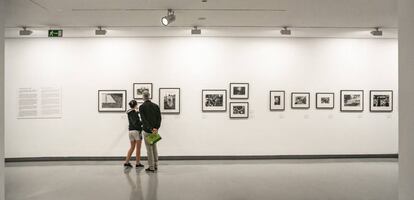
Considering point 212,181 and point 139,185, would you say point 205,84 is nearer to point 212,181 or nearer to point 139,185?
point 212,181

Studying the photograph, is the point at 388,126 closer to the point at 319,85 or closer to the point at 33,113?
the point at 319,85

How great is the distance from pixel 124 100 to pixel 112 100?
0.34 metres

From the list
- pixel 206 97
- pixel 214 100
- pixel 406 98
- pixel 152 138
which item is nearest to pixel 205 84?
pixel 206 97

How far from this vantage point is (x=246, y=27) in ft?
29.8

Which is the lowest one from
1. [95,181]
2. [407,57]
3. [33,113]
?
[95,181]

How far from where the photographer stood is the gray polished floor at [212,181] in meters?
6.43

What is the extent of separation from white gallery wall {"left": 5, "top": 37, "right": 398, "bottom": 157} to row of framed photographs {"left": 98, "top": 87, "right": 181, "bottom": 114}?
154 mm

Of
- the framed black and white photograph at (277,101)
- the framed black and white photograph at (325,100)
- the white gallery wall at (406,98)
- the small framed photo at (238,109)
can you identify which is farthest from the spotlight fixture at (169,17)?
the framed black and white photograph at (325,100)

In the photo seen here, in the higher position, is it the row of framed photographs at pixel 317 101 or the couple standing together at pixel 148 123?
the row of framed photographs at pixel 317 101

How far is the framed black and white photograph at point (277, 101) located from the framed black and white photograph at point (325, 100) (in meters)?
1.04

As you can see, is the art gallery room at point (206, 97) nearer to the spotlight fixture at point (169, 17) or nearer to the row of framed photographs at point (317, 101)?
the row of framed photographs at point (317, 101)

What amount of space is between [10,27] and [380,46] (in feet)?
33.4

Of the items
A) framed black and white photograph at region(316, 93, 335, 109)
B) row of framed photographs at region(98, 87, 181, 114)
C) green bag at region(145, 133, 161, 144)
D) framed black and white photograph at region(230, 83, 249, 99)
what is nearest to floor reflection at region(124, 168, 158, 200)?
green bag at region(145, 133, 161, 144)

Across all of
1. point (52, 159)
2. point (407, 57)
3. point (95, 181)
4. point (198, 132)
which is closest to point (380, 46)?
point (198, 132)
